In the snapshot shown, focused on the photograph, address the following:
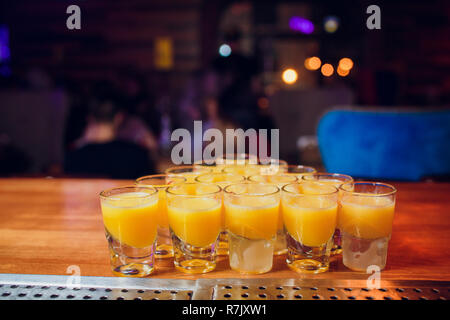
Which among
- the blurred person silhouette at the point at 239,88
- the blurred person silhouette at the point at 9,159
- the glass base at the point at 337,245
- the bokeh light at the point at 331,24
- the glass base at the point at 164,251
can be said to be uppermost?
the bokeh light at the point at 331,24

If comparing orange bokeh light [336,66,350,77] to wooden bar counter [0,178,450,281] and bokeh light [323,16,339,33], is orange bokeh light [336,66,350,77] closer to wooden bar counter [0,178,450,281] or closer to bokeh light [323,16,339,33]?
bokeh light [323,16,339,33]

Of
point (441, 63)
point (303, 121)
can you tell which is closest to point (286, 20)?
point (441, 63)

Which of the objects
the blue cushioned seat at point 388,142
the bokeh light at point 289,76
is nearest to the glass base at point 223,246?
the blue cushioned seat at point 388,142

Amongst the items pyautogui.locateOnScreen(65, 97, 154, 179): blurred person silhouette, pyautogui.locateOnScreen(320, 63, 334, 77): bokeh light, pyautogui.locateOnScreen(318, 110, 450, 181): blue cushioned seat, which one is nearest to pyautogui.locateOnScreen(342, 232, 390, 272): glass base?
pyautogui.locateOnScreen(318, 110, 450, 181): blue cushioned seat

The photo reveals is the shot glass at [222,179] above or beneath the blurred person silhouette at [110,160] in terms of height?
above

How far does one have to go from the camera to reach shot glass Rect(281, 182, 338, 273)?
0.82 metres

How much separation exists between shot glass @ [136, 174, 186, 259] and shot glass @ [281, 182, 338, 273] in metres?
0.29

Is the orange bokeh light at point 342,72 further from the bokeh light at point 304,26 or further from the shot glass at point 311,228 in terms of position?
the shot glass at point 311,228

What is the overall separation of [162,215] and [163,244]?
71 mm

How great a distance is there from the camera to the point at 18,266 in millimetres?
851

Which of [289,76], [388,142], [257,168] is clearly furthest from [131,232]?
[289,76]

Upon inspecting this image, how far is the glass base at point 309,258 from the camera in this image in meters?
0.83

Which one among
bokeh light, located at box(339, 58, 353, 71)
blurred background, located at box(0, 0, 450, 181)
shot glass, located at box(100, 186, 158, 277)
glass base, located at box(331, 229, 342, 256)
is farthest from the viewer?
bokeh light, located at box(339, 58, 353, 71)

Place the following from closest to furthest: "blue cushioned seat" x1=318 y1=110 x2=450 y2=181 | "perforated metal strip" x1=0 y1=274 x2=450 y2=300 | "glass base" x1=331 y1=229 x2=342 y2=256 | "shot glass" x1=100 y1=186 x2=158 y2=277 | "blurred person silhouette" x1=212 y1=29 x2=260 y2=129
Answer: "perforated metal strip" x1=0 y1=274 x2=450 y2=300
"shot glass" x1=100 y1=186 x2=158 y2=277
"glass base" x1=331 y1=229 x2=342 y2=256
"blue cushioned seat" x1=318 y1=110 x2=450 y2=181
"blurred person silhouette" x1=212 y1=29 x2=260 y2=129
